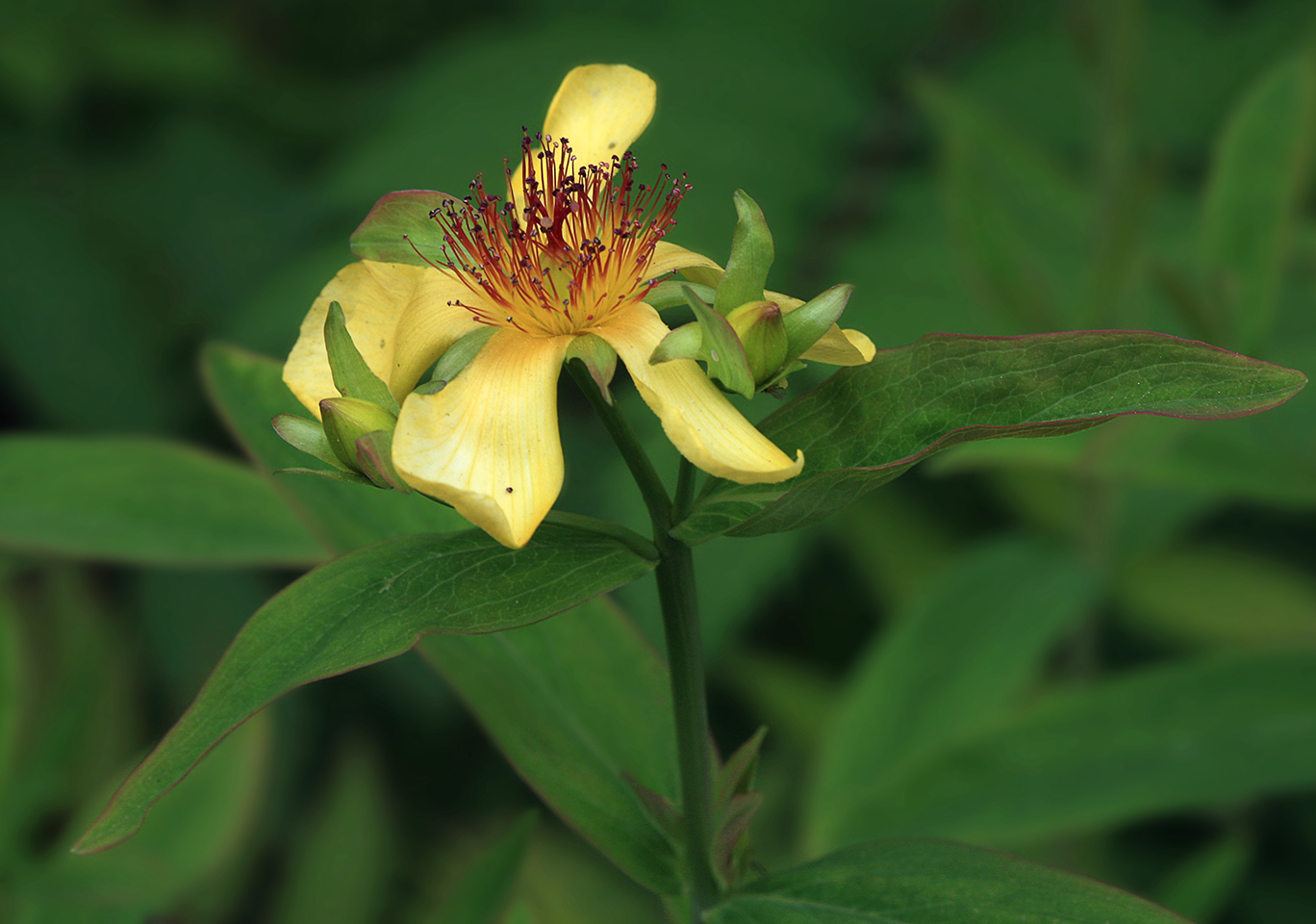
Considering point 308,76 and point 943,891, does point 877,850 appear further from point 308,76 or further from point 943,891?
point 308,76

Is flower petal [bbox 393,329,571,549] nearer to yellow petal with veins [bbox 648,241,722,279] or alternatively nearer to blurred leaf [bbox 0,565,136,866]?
yellow petal with veins [bbox 648,241,722,279]

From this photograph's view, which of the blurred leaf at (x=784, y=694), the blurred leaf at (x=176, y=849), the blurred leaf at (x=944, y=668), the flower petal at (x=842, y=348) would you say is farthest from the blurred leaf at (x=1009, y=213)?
the blurred leaf at (x=176, y=849)

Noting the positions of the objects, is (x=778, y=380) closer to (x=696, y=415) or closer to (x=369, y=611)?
(x=696, y=415)

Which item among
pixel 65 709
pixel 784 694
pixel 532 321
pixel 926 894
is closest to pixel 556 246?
pixel 532 321

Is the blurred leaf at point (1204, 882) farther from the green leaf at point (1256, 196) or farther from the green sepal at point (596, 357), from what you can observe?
the green sepal at point (596, 357)

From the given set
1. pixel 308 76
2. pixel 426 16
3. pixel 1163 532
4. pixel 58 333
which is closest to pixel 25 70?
pixel 58 333
